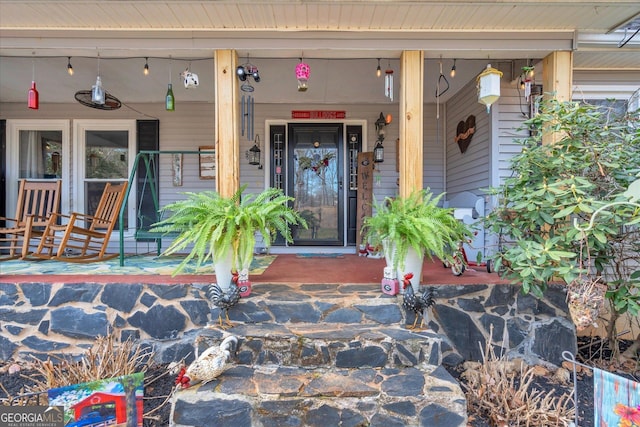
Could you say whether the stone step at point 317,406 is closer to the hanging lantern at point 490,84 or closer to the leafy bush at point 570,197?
the leafy bush at point 570,197

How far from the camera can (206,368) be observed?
6.48ft

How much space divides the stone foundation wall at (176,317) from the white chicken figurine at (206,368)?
72 centimetres

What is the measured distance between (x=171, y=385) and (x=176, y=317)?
486 millimetres

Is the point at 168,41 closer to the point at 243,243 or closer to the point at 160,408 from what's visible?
the point at 243,243

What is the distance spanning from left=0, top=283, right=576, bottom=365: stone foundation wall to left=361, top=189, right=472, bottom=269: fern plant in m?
0.43

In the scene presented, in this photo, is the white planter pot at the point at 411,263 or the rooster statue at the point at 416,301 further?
the white planter pot at the point at 411,263

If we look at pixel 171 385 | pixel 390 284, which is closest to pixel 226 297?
pixel 171 385

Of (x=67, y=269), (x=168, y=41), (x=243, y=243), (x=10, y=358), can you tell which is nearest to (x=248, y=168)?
(x=168, y=41)

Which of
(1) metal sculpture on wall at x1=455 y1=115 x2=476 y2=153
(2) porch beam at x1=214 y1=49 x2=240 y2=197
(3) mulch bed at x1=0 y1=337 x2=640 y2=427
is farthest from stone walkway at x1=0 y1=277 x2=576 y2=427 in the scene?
(1) metal sculpture on wall at x1=455 y1=115 x2=476 y2=153

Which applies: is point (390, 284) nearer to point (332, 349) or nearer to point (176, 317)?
point (332, 349)

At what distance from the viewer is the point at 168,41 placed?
311 centimetres

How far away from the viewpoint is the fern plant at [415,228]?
7.88 ft

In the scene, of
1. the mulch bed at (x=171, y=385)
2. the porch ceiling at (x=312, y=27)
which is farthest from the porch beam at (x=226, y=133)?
the mulch bed at (x=171, y=385)

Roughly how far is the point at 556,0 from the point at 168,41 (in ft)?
10.5
